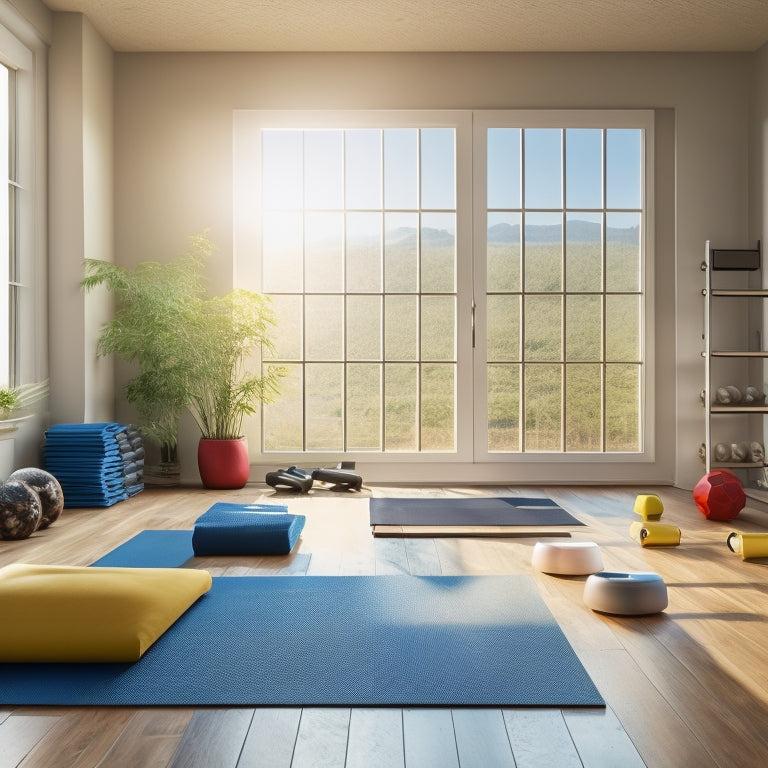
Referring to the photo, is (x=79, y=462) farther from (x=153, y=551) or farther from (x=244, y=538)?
(x=244, y=538)

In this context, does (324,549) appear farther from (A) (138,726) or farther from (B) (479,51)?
(B) (479,51)

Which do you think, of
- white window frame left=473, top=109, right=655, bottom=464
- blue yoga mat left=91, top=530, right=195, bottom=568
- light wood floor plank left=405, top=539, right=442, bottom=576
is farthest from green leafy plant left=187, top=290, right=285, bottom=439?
light wood floor plank left=405, top=539, right=442, bottom=576

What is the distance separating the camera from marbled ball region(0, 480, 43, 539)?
343cm

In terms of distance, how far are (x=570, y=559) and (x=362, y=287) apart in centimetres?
303

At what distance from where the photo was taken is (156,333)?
4832 mm

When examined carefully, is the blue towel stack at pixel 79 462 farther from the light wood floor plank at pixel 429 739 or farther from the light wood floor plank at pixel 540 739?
the light wood floor plank at pixel 540 739

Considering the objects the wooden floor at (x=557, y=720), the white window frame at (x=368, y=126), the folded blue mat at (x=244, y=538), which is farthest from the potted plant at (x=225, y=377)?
the wooden floor at (x=557, y=720)

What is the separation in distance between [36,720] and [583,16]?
4735 mm

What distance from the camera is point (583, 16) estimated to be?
4.83 m

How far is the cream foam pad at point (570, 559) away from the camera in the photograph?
9.28ft

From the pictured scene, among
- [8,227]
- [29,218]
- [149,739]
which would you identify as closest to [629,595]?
[149,739]

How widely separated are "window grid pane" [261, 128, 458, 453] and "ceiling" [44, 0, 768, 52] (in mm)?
595

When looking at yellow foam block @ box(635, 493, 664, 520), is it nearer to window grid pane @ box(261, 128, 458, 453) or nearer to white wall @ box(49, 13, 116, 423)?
window grid pane @ box(261, 128, 458, 453)

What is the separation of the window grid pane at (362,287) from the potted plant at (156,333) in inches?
24.0
